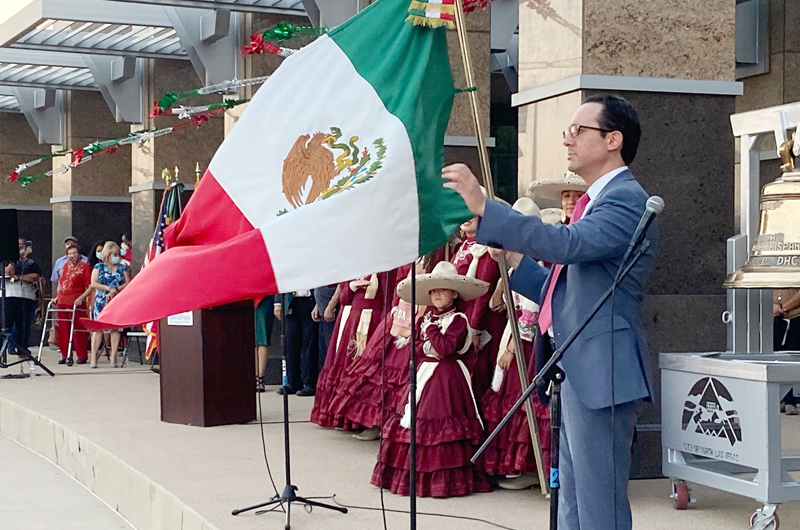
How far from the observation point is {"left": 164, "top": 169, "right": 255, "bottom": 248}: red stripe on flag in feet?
14.2

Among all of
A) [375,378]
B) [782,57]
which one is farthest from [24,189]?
[375,378]

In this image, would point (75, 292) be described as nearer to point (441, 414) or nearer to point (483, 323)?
point (483, 323)

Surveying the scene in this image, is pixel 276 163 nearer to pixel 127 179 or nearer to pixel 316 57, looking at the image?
pixel 316 57

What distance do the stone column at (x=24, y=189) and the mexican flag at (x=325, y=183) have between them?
1940cm

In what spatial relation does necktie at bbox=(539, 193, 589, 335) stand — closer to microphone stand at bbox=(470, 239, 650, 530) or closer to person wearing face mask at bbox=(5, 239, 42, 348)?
microphone stand at bbox=(470, 239, 650, 530)

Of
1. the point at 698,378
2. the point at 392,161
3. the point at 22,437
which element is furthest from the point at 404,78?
the point at 22,437

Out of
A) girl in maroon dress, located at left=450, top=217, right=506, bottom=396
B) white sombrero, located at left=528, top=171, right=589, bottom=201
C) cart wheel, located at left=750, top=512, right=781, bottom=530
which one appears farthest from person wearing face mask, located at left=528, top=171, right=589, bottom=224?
cart wheel, located at left=750, top=512, right=781, bottom=530

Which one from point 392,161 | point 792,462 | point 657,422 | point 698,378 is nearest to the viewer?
point 392,161

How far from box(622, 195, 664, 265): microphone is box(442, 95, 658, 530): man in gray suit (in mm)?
142

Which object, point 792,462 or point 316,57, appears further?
point 792,462

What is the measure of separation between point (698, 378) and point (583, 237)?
242 centimetres

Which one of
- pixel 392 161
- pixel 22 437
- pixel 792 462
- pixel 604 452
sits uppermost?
pixel 392 161

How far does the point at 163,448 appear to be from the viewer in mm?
7906

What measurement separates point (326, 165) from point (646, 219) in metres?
1.36
